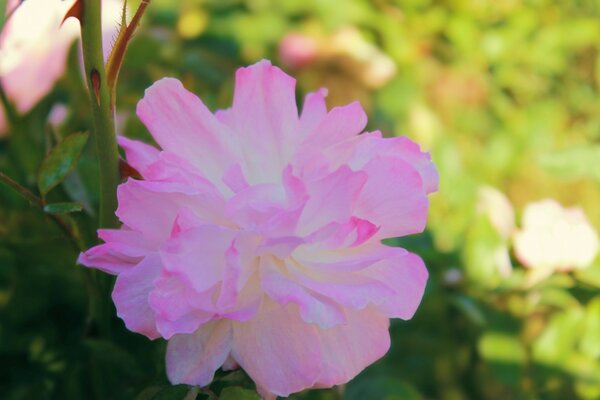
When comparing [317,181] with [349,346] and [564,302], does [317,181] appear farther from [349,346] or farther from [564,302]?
[564,302]

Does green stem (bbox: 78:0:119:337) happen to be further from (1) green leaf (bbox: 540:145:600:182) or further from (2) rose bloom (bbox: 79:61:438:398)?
(1) green leaf (bbox: 540:145:600:182)

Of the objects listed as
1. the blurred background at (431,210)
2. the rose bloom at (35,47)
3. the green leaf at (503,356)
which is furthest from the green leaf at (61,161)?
the green leaf at (503,356)

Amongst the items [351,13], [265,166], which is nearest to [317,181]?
[265,166]

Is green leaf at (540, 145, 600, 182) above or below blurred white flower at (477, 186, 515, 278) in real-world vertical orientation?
above

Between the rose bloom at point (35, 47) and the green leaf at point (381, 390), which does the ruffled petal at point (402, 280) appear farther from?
the rose bloom at point (35, 47)

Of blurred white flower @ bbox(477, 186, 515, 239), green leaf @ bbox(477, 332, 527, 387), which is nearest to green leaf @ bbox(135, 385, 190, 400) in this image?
green leaf @ bbox(477, 332, 527, 387)
